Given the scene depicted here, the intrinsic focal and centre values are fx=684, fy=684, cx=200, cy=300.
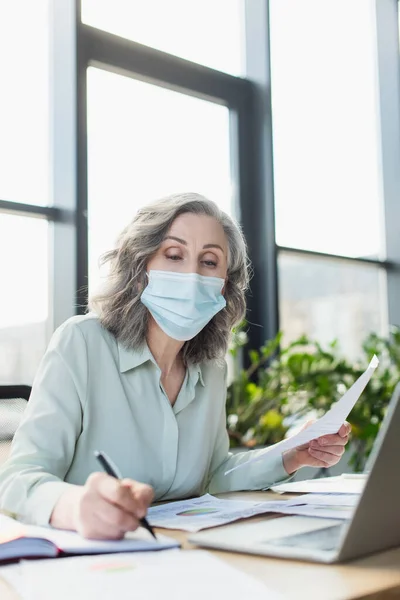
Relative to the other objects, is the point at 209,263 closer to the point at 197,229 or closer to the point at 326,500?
the point at 197,229

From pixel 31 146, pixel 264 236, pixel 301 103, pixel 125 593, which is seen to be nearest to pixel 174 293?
pixel 125 593

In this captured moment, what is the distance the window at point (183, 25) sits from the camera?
9.92 ft

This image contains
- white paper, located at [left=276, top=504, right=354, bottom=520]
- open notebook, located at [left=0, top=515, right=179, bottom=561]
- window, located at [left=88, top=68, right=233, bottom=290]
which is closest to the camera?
open notebook, located at [left=0, top=515, right=179, bottom=561]

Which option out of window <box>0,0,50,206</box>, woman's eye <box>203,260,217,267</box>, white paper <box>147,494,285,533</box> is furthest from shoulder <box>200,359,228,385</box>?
window <box>0,0,50,206</box>

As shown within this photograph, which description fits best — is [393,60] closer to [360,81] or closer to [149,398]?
[360,81]

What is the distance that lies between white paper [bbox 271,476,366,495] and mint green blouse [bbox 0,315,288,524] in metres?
0.05

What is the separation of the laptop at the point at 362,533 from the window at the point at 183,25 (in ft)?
8.39

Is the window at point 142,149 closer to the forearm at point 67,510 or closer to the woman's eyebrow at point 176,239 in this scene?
the woman's eyebrow at point 176,239

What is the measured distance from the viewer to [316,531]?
2.85 ft

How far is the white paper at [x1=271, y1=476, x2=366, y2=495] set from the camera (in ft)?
4.17

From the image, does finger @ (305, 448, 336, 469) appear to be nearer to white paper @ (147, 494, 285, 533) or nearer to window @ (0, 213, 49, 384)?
white paper @ (147, 494, 285, 533)

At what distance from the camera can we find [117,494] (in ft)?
2.63

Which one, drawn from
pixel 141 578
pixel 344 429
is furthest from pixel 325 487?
pixel 141 578

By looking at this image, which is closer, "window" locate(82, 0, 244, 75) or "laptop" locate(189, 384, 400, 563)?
"laptop" locate(189, 384, 400, 563)
